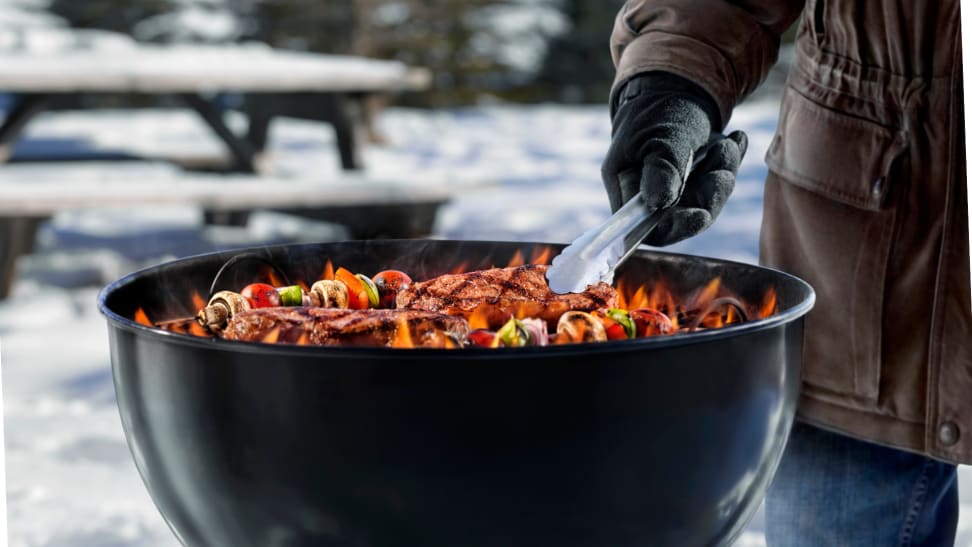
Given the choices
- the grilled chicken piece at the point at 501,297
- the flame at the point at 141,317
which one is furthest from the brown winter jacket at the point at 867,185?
the flame at the point at 141,317

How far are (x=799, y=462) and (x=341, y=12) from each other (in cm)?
1263

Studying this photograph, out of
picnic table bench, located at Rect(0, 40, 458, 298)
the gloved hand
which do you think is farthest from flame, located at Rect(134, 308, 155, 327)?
picnic table bench, located at Rect(0, 40, 458, 298)

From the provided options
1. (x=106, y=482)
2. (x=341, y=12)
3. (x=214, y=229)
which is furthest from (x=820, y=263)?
(x=341, y=12)

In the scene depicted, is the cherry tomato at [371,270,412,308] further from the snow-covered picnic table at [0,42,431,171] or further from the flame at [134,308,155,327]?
the snow-covered picnic table at [0,42,431,171]

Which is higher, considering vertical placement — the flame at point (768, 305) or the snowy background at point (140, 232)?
the flame at point (768, 305)

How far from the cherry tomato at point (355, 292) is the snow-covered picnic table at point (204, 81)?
375 centimetres

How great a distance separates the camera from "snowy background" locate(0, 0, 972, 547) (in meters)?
2.47

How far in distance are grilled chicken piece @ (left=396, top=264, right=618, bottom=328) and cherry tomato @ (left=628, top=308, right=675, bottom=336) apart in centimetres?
6

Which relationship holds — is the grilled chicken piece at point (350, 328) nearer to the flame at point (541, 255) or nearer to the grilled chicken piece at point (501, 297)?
the grilled chicken piece at point (501, 297)

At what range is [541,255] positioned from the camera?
1.49 m

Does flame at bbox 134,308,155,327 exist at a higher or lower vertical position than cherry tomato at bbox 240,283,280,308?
lower

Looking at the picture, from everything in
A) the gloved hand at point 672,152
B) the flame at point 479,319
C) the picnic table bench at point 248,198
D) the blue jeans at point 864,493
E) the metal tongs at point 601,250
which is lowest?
the picnic table bench at point 248,198

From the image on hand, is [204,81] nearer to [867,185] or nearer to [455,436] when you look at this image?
[867,185]

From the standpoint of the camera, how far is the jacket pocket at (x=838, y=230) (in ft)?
4.55
